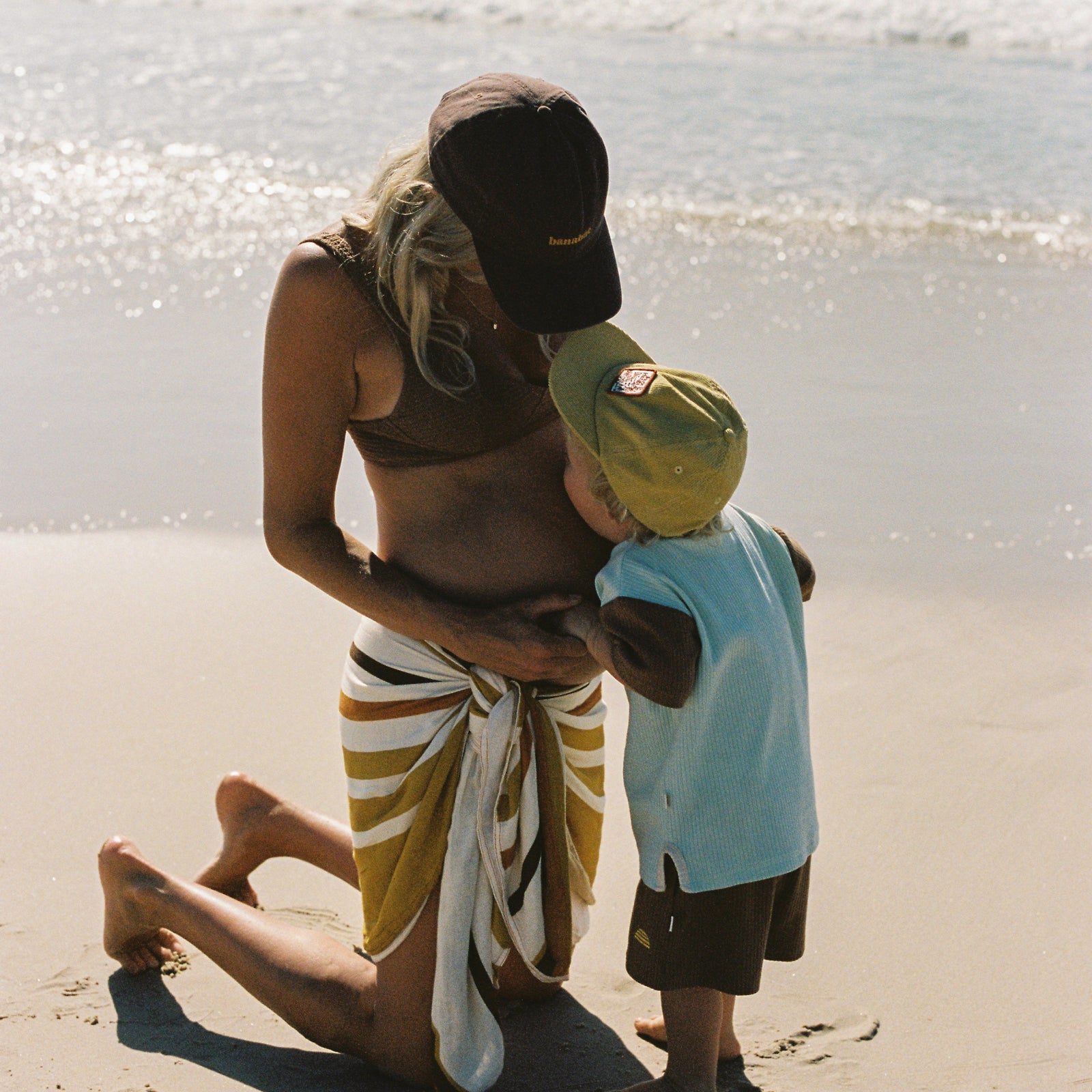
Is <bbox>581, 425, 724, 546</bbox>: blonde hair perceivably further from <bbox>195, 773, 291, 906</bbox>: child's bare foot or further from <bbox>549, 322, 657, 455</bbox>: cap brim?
<bbox>195, 773, 291, 906</bbox>: child's bare foot

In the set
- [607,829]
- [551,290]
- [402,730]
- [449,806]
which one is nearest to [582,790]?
[449,806]

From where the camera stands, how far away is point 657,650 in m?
1.98

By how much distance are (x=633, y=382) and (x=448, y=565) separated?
478 millimetres

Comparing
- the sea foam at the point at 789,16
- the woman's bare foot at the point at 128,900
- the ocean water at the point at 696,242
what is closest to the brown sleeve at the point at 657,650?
the woman's bare foot at the point at 128,900

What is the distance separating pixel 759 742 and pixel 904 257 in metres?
5.98

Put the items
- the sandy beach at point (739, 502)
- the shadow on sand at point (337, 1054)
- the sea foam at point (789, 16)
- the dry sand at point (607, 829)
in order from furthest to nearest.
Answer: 1. the sea foam at point (789, 16)
2. the sandy beach at point (739, 502)
3. the dry sand at point (607, 829)
4. the shadow on sand at point (337, 1054)

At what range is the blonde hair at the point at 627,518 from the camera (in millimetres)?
2066

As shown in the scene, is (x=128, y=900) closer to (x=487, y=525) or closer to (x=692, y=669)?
(x=487, y=525)

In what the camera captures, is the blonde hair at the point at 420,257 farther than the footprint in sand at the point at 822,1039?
No

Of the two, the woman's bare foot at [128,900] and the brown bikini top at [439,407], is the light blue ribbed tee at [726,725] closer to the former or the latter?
the brown bikini top at [439,407]

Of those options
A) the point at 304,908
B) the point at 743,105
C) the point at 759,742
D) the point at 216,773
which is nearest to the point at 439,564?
the point at 759,742

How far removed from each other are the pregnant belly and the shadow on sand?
0.86 metres

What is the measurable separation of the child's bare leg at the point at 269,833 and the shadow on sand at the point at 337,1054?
0.96ft

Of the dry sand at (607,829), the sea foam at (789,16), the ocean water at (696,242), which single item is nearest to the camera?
the dry sand at (607,829)
